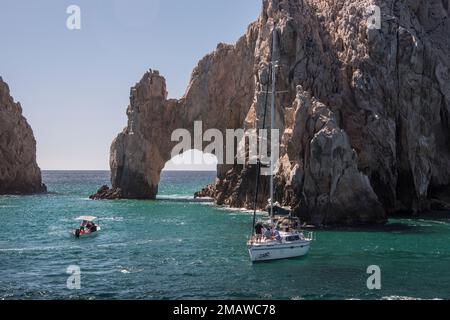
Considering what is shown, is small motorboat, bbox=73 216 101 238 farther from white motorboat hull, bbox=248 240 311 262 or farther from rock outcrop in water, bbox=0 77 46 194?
rock outcrop in water, bbox=0 77 46 194

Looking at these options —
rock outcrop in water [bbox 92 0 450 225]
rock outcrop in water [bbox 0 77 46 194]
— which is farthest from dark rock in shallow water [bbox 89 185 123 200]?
rock outcrop in water [bbox 0 77 46 194]

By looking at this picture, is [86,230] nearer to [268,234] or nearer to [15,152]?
[268,234]

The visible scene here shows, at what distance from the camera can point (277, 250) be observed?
47062 millimetres

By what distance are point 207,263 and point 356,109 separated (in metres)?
44.8

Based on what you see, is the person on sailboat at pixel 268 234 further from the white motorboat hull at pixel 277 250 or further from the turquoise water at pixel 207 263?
the turquoise water at pixel 207 263

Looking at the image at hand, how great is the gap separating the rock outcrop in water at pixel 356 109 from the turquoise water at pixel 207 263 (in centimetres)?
734

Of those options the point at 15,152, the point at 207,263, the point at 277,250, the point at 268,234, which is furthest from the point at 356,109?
the point at 15,152

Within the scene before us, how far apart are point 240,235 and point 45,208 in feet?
175

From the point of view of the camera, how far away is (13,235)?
63875 mm

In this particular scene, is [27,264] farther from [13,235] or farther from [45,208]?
[45,208]

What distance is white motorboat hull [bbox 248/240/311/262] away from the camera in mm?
45625

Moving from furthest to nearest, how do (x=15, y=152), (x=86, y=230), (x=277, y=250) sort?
(x=15, y=152)
(x=86, y=230)
(x=277, y=250)

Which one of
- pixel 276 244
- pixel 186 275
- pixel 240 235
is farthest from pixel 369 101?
pixel 186 275

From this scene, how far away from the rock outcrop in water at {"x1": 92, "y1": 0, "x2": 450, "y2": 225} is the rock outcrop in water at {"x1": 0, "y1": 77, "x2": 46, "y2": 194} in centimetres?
6579
